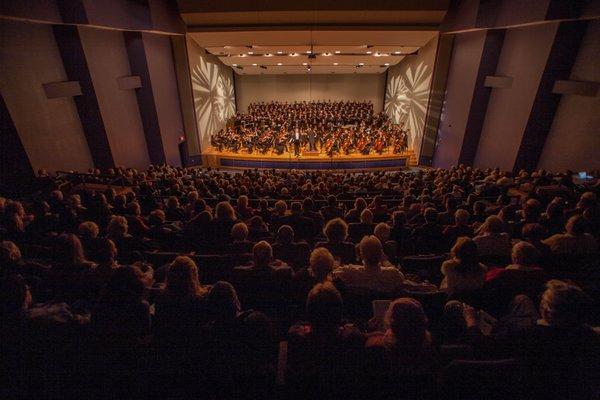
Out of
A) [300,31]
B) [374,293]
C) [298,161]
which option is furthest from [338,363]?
[298,161]

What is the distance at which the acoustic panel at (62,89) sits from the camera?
366 inches

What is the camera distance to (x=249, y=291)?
9.42 ft

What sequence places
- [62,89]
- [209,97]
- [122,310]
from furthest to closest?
[209,97] → [62,89] → [122,310]

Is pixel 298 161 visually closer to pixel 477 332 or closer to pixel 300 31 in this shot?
pixel 300 31

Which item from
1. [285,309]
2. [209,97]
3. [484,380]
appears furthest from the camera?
[209,97]

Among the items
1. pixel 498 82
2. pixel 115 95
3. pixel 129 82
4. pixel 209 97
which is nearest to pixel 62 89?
pixel 115 95

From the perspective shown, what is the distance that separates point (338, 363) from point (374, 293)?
111cm

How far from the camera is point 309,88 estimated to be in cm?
2705

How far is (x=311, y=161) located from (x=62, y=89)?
10.6 m

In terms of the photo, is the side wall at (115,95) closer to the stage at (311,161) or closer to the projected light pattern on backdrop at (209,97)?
the projected light pattern on backdrop at (209,97)

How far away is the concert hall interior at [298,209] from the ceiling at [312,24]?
0.10 metres

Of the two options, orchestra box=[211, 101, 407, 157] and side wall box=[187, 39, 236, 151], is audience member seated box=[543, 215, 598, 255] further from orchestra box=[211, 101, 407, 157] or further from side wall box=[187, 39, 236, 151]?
side wall box=[187, 39, 236, 151]

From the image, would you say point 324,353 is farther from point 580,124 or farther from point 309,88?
point 309,88

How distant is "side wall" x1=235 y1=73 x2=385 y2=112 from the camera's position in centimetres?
2633
